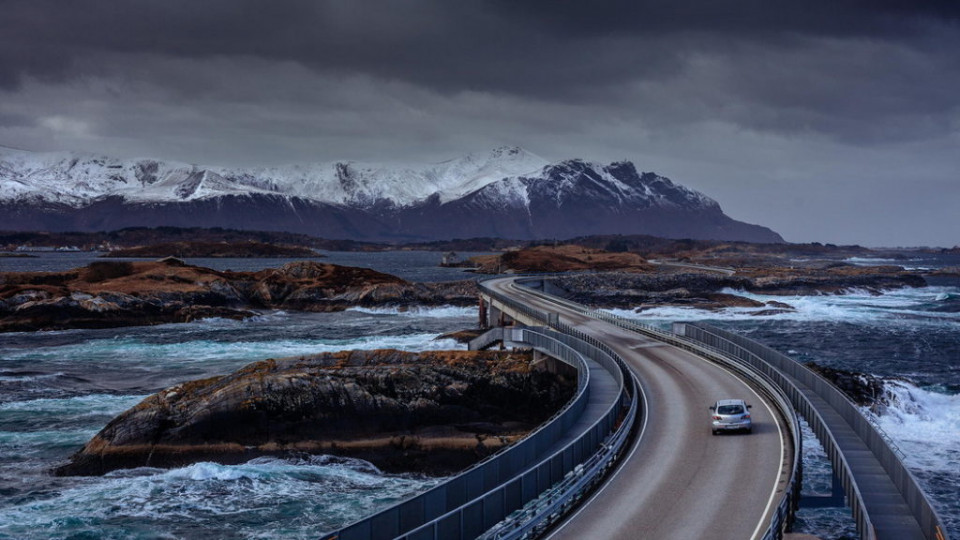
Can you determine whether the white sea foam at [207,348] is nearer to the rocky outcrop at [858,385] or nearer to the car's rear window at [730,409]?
the rocky outcrop at [858,385]

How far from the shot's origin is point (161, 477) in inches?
1553

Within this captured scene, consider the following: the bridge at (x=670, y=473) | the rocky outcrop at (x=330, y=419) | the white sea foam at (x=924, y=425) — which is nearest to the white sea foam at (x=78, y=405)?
the rocky outcrop at (x=330, y=419)

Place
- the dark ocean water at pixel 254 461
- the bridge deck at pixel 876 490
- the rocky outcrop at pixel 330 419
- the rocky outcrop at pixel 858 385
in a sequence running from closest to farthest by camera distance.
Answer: the bridge deck at pixel 876 490
the dark ocean water at pixel 254 461
the rocky outcrop at pixel 330 419
the rocky outcrop at pixel 858 385

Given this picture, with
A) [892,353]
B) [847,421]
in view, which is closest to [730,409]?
[847,421]

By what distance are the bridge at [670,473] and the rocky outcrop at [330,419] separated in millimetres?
6294

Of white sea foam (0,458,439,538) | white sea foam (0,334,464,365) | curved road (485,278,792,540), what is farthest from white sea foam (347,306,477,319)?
white sea foam (0,458,439,538)

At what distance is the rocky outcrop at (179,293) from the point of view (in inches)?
4099

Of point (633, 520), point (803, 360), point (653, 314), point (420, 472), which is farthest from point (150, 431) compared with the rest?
point (653, 314)

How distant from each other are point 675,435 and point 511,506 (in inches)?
490

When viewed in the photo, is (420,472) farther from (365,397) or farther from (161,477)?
(161,477)

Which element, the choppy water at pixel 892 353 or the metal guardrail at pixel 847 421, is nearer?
the metal guardrail at pixel 847 421

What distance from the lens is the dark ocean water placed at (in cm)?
3503

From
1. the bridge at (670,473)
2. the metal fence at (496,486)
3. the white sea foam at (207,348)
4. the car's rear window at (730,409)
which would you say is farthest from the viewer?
the white sea foam at (207,348)

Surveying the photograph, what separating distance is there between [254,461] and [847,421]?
28.4 meters
